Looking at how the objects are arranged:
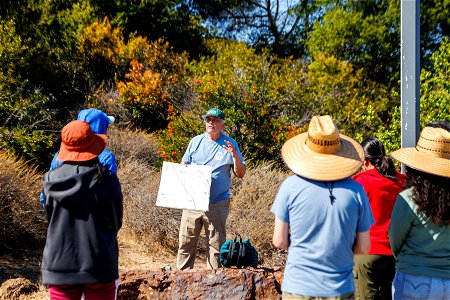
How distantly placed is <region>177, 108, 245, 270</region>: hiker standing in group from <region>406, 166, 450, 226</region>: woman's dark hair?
7.45 ft

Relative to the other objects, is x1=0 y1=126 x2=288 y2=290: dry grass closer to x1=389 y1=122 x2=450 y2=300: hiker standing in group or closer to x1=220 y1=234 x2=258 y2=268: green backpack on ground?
x1=220 y1=234 x2=258 y2=268: green backpack on ground

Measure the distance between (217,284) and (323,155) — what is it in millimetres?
1739

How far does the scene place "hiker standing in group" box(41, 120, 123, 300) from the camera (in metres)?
2.98

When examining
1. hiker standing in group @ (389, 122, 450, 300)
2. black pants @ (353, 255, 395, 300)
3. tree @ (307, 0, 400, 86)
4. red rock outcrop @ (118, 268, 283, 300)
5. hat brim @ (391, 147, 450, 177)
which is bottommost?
red rock outcrop @ (118, 268, 283, 300)

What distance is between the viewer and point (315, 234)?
2.72 m

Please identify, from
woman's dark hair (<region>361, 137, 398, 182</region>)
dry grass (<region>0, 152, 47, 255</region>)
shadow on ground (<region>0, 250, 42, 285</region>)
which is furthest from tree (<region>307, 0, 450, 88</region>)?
woman's dark hair (<region>361, 137, 398, 182</region>)

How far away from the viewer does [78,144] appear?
10.2ft

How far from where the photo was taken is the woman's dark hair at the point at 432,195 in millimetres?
2893

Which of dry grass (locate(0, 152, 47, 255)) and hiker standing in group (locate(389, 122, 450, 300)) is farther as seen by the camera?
dry grass (locate(0, 152, 47, 255))

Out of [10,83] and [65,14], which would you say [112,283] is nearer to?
[10,83]

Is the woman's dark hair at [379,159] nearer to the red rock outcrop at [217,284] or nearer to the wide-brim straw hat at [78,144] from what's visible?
the red rock outcrop at [217,284]

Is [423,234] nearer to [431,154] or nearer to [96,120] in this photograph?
[431,154]

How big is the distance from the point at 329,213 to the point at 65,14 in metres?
14.3

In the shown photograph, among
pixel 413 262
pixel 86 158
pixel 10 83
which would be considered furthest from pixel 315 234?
pixel 10 83
